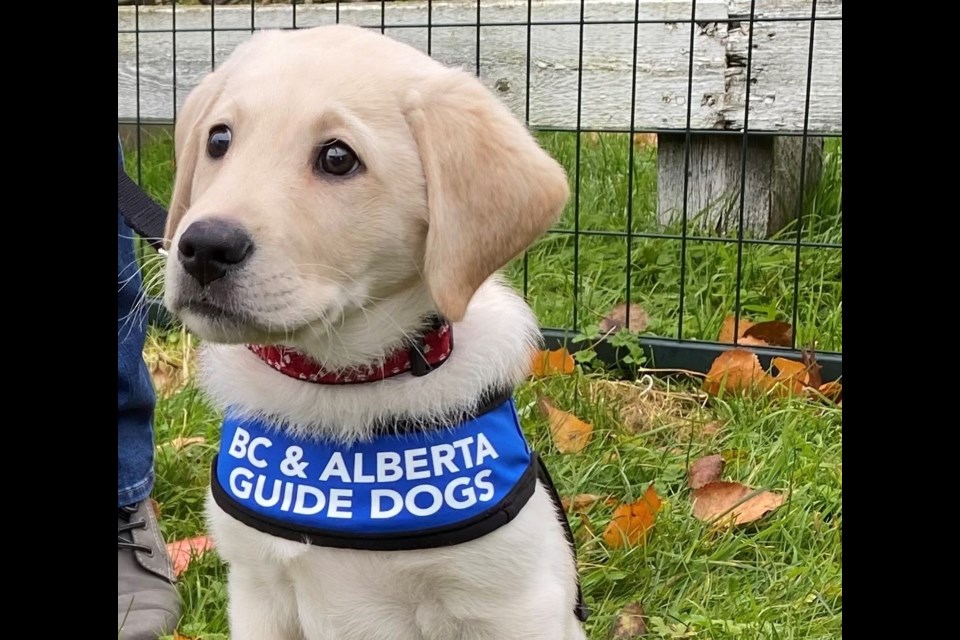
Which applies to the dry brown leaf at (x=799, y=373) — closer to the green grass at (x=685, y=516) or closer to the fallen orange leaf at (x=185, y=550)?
the green grass at (x=685, y=516)

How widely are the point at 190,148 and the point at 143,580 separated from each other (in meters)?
1.26

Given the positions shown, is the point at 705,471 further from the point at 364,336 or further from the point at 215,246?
the point at 215,246

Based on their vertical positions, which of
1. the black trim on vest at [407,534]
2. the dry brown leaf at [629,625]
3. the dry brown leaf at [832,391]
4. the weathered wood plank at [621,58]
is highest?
the weathered wood plank at [621,58]

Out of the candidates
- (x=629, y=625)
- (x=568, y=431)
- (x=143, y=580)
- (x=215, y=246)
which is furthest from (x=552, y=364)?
(x=215, y=246)

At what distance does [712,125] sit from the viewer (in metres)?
4.66

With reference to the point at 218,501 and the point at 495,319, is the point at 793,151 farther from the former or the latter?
the point at 218,501

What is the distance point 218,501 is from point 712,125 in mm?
3151

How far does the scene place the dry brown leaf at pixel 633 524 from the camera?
9.59 ft

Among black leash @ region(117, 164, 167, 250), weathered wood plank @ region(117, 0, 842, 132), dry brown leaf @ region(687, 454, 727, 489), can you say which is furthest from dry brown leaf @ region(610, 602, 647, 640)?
weathered wood plank @ region(117, 0, 842, 132)

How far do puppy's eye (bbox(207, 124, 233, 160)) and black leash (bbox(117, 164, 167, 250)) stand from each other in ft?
1.82

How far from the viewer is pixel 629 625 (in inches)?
104

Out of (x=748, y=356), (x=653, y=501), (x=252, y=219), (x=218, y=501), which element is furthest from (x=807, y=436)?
(x=252, y=219)

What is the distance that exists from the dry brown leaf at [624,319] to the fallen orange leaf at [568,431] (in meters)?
0.84

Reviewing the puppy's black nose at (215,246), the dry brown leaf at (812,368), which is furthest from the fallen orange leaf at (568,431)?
the puppy's black nose at (215,246)
